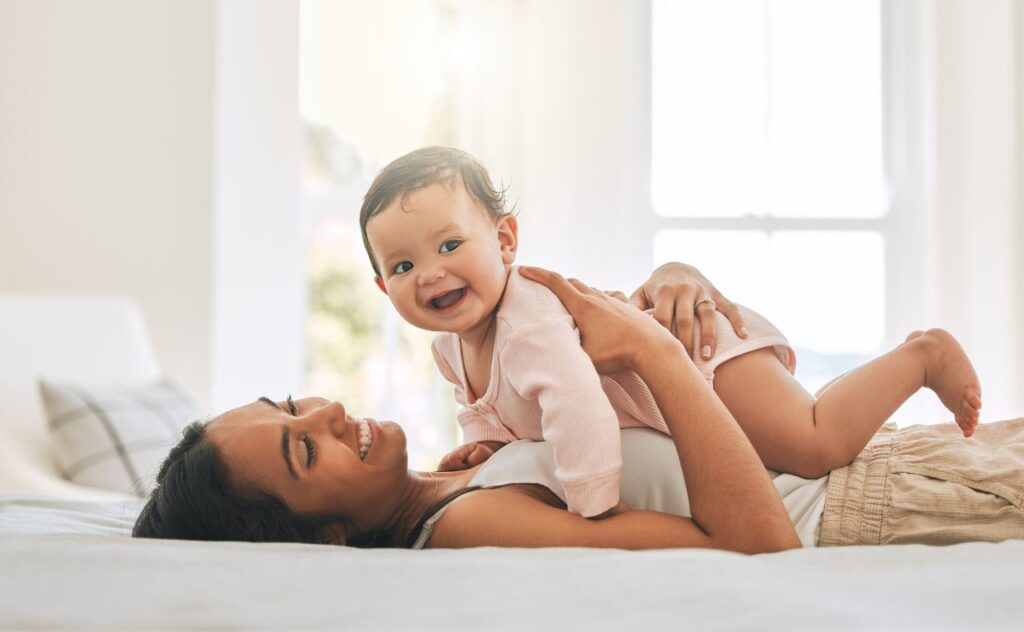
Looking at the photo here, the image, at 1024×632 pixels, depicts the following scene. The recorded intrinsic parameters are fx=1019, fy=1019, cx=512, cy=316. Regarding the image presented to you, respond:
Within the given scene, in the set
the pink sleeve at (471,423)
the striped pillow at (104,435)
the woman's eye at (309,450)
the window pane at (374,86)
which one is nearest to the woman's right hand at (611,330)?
the pink sleeve at (471,423)

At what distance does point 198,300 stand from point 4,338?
0.76 meters

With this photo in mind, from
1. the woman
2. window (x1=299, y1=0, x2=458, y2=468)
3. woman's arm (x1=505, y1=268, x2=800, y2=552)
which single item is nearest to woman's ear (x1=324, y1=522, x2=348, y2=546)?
the woman

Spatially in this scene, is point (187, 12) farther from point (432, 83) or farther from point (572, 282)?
point (572, 282)

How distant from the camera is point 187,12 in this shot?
336 centimetres

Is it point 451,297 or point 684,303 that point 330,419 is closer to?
point 451,297

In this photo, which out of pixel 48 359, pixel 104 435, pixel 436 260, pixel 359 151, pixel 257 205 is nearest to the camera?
pixel 436 260

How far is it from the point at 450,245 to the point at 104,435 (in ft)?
4.81

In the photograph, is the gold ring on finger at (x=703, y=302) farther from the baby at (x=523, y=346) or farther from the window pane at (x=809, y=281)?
the window pane at (x=809, y=281)

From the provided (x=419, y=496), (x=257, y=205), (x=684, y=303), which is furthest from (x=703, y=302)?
(x=257, y=205)

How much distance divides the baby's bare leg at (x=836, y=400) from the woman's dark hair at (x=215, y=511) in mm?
575

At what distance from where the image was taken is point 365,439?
1270mm

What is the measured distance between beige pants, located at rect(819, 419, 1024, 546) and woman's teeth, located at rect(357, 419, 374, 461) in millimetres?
567

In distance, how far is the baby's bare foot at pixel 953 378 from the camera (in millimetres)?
1327

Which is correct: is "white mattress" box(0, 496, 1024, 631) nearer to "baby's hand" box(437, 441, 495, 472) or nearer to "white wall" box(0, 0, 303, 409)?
"baby's hand" box(437, 441, 495, 472)
